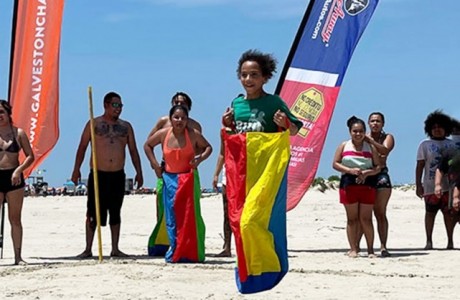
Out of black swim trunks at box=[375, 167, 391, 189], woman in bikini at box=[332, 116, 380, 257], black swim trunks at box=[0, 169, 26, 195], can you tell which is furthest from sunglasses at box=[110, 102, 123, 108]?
black swim trunks at box=[375, 167, 391, 189]

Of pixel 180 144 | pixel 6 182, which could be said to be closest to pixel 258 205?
pixel 180 144

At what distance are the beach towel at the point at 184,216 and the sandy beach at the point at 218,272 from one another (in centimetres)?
23

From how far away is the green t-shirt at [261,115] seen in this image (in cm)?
604

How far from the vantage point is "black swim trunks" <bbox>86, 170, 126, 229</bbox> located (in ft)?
32.4

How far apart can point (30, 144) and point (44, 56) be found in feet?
3.47

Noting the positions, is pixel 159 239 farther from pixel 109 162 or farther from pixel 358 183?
pixel 358 183

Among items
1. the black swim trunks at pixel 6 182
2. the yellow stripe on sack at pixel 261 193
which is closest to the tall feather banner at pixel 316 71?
the black swim trunks at pixel 6 182

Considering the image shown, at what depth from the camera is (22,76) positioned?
9688 millimetres

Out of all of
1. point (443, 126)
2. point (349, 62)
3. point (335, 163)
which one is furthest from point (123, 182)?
point (443, 126)

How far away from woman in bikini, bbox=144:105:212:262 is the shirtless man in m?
0.88

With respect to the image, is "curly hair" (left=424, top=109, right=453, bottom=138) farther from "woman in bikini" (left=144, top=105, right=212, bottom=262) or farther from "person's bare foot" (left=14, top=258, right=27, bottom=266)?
"person's bare foot" (left=14, top=258, right=27, bottom=266)

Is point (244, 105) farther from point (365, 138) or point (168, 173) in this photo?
point (365, 138)

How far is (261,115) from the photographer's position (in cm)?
604

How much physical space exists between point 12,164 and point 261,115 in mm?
3653
